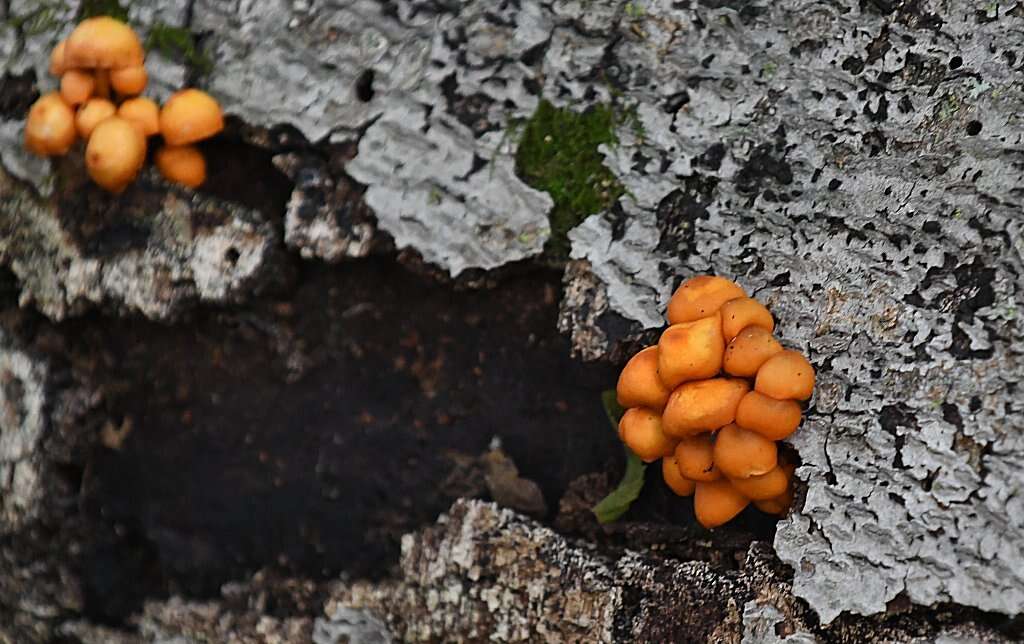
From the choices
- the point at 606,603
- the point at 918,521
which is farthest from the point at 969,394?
the point at 606,603

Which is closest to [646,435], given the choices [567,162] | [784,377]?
[784,377]

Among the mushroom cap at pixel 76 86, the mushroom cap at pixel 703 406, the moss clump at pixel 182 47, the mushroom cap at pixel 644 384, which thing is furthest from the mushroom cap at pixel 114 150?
the mushroom cap at pixel 703 406

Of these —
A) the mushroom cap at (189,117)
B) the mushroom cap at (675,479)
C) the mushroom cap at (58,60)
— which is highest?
the mushroom cap at (58,60)

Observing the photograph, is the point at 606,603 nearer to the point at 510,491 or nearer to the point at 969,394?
the point at 510,491

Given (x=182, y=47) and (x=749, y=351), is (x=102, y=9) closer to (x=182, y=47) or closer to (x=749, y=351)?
(x=182, y=47)

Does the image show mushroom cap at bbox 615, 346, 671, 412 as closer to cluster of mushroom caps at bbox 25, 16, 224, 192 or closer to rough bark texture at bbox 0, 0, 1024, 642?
rough bark texture at bbox 0, 0, 1024, 642

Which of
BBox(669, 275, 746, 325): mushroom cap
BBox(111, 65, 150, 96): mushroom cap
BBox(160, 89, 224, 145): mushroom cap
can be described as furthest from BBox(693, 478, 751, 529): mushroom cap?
BBox(111, 65, 150, 96): mushroom cap

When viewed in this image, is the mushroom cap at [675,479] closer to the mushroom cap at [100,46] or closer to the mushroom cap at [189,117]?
the mushroom cap at [189,117]
